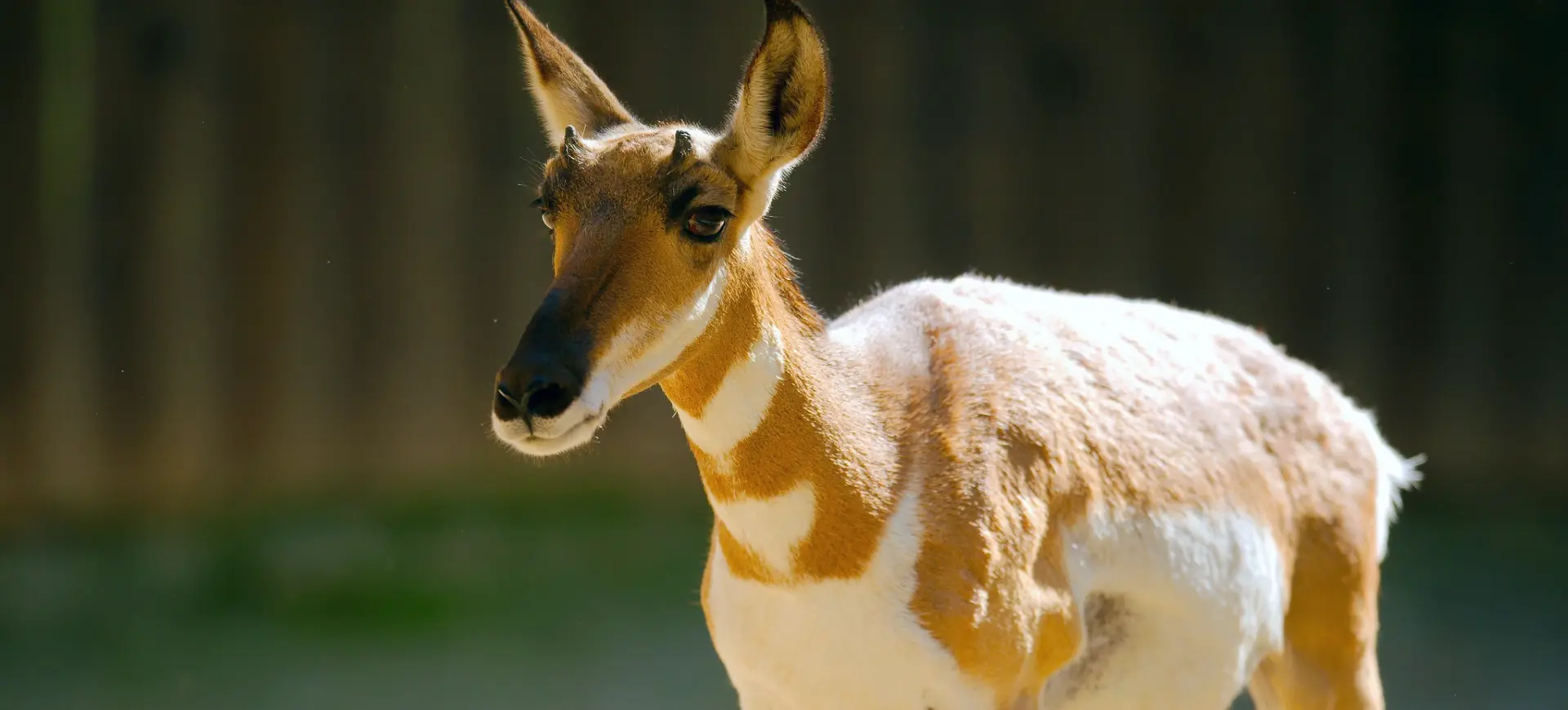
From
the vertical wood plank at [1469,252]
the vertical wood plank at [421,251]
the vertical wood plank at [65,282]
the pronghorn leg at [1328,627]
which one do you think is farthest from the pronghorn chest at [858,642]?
the vertical wood plank at [1469,252]

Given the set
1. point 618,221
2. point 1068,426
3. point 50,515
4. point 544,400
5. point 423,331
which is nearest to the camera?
point 544,400

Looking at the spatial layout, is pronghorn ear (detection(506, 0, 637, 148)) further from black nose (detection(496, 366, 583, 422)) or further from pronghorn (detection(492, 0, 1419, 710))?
black nose (detection(496, 366, 583, 422))

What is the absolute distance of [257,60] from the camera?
8586 millimetres

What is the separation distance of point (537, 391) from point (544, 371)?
38mm

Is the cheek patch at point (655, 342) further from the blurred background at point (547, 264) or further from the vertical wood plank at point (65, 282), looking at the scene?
the vertical wood plank at point (65, 282)

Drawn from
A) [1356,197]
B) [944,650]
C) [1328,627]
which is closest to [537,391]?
[944,650]

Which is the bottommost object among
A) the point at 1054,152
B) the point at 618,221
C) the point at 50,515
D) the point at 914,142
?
the point at 50,515

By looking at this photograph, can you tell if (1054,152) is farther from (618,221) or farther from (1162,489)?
(618,221)

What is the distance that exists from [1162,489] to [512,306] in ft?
18.5

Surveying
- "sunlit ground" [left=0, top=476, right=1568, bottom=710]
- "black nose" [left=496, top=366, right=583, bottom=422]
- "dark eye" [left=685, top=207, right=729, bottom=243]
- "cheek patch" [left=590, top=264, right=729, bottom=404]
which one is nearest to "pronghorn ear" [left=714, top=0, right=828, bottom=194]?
"dark eye" [left=685, top=207, right=729, bottom=243]

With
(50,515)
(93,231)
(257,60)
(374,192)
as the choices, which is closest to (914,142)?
(374,192)

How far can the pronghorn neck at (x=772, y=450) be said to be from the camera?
132 inches

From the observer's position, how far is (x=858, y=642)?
3.29m

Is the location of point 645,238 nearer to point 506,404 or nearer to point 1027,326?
point 506,404
